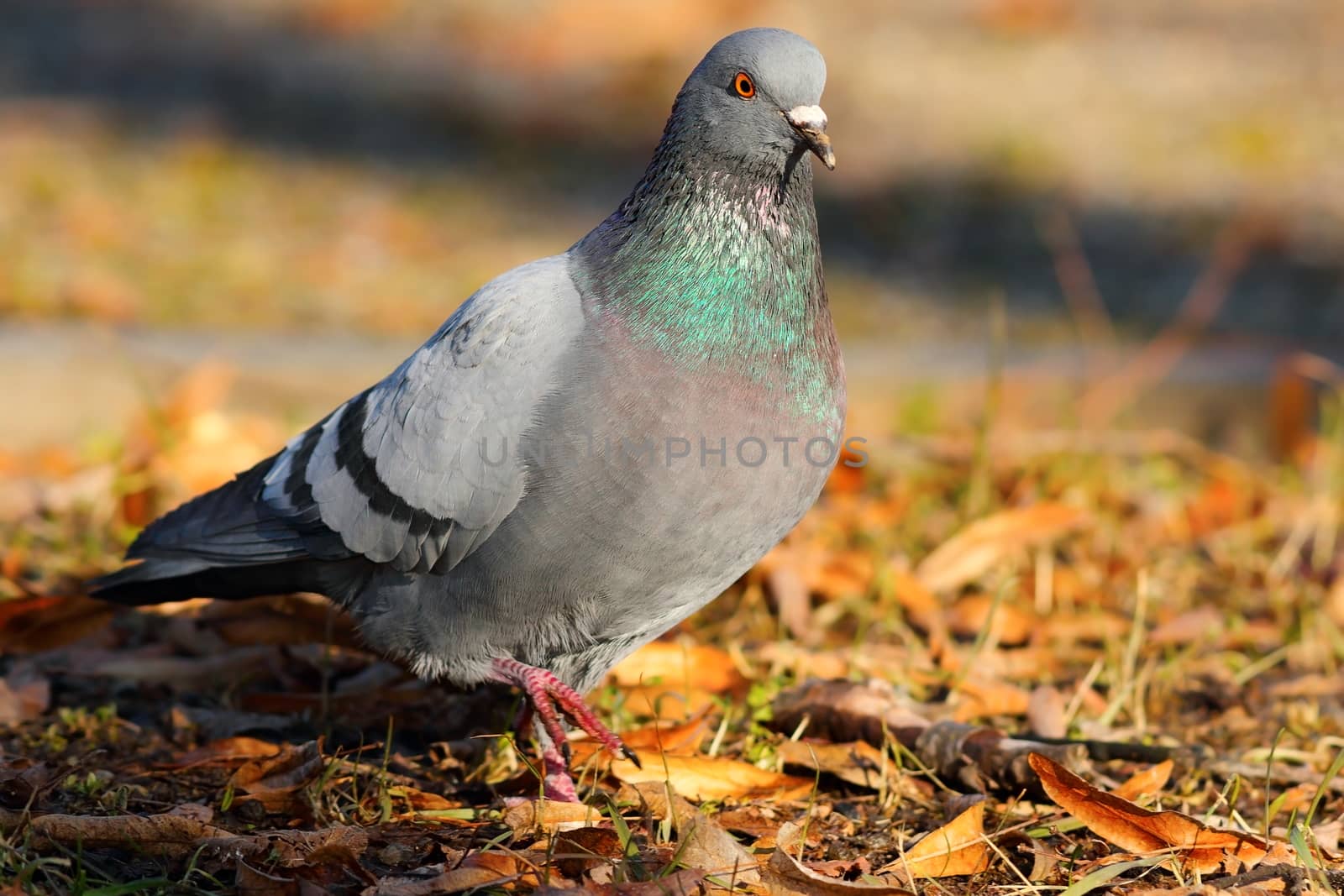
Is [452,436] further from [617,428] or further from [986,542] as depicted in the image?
[986,542]

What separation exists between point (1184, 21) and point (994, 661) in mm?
7168

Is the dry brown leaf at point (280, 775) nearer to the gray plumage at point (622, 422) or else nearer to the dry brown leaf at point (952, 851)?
the gray plumage at point (622, 422)

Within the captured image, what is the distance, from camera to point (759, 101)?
8.39 feet

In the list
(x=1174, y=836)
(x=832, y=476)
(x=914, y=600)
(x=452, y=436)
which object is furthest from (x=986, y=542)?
(x=452, y=436)

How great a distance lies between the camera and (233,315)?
220 inches

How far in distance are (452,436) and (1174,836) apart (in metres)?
1.45

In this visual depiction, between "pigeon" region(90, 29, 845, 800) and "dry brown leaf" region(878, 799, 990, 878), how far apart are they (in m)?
0.60

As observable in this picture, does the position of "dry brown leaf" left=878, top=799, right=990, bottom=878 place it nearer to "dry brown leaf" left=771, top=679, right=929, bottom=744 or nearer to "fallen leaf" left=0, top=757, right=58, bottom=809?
"dry brown leaf" left=771, top=679, right=929, bottom=744

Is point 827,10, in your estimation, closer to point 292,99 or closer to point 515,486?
point 292,99

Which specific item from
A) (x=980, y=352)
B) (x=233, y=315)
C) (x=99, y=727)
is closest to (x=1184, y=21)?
(x=980, y=352)

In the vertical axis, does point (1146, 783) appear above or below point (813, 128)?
below

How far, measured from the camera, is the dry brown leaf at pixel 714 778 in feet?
8.64


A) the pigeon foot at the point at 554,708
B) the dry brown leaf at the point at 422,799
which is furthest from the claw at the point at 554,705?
the dry brown leaf at the point at 422,799

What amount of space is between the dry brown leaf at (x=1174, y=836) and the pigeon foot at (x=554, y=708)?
83cm
